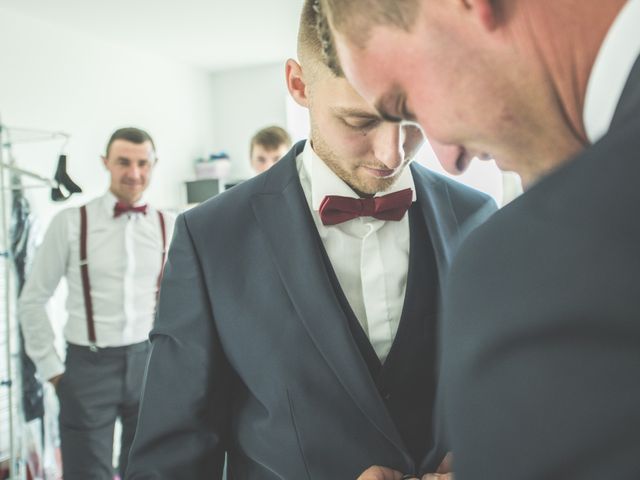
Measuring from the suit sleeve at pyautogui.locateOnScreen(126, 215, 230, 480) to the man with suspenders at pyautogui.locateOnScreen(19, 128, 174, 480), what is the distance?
180cm

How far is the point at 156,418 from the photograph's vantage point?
1015mm

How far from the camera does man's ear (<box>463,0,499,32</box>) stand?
1.43ft

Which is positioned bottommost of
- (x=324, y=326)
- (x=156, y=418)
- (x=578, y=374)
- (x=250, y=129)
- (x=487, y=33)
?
(x=156, y=418)

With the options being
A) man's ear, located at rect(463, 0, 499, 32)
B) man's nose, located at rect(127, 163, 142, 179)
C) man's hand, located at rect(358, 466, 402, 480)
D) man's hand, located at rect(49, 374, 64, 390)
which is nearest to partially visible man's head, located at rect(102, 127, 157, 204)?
man's nose, located at rect(127, 163, 142, 179)

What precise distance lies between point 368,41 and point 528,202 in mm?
270

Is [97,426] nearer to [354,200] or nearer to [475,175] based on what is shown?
[354,200]

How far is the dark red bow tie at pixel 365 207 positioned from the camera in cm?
110

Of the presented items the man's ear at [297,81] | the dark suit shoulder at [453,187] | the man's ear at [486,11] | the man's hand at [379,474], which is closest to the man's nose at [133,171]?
the man's ear at [297,81]

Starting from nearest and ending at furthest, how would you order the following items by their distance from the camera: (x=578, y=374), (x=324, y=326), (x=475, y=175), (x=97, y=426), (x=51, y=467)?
(x=578, y=374) → (x=324, y=326) → (x=97, y=426) → (x=51, y=467) → (x=475, y=175)

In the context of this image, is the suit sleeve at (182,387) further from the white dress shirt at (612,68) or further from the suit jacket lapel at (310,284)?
the white dress shirt at (612,68)

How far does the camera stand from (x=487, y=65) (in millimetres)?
461

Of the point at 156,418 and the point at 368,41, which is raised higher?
the point at 368,41

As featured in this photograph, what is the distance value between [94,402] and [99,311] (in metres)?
0.45

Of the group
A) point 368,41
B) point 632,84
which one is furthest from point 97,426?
point 632,84
